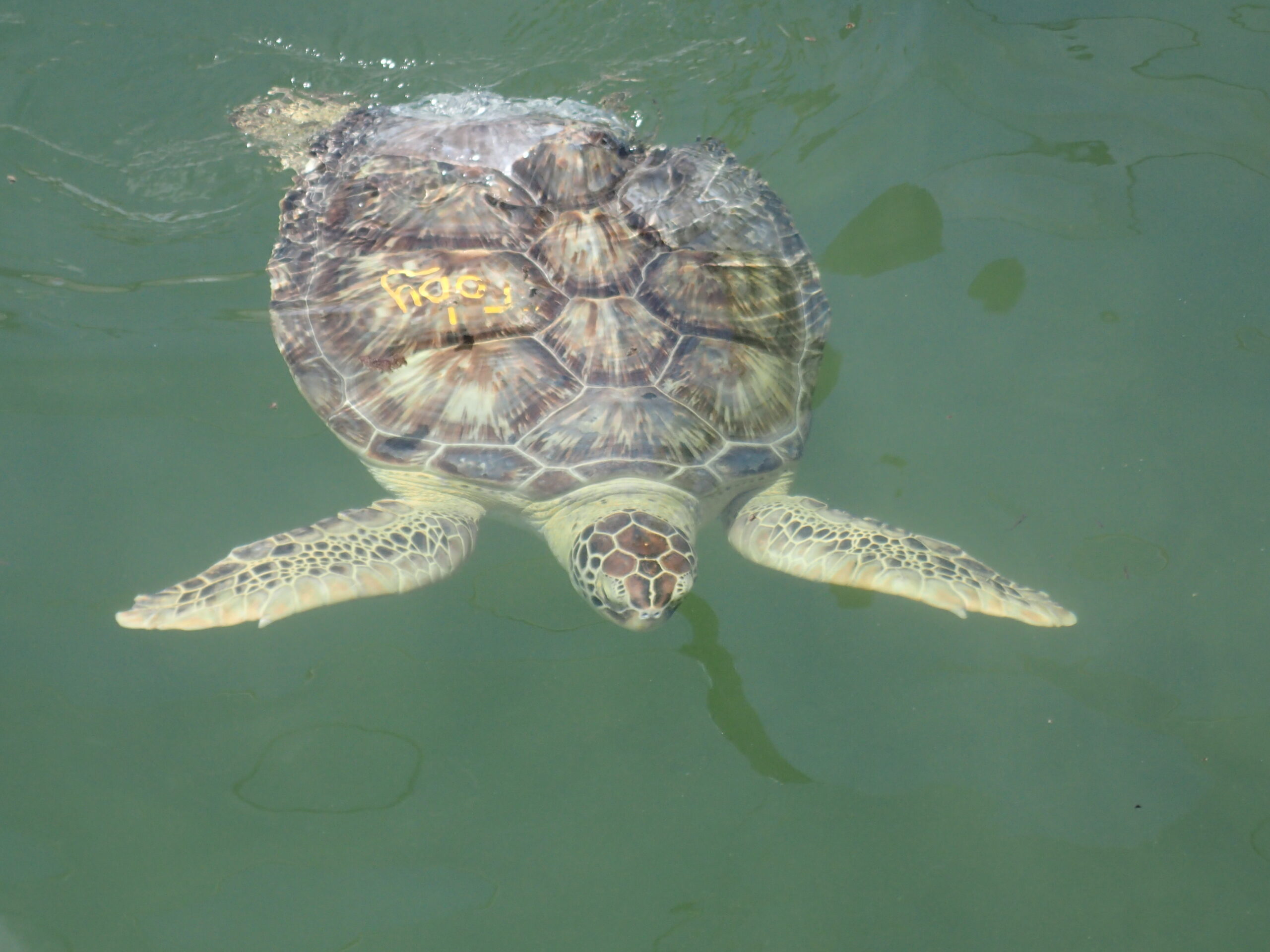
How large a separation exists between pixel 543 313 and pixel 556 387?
13.8 inches

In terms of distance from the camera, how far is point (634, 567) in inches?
141

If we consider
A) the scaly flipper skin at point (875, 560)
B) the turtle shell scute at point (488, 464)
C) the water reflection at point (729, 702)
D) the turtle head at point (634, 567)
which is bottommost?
the water reflection at point (729, 702)

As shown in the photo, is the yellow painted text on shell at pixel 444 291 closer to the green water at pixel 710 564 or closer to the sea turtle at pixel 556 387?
the sea turtle at pixel 556 387

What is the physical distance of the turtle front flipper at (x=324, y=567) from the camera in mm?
A: 3502

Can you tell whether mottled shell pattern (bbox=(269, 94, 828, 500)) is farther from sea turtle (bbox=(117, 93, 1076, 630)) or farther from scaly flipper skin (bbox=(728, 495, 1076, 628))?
scaly flipper skin (bbox=(728, 495, 1076, 628))

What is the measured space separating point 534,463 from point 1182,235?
13.6 ft

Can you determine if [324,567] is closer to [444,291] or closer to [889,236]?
[444,291]

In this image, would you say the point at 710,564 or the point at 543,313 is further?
the point at 710,564

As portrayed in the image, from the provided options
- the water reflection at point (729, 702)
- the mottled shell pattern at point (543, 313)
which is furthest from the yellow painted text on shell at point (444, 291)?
the water reflection at point (729, 702)

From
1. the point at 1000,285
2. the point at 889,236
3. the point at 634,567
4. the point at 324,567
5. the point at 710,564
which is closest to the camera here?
the point at 634,567

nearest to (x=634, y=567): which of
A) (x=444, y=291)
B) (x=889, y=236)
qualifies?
(x=444, y=291)

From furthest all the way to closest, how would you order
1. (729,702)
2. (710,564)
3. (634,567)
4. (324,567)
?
(710,564)
(729,702)
(324,567)
(634,567)

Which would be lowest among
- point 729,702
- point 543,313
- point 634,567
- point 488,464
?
point 729,702

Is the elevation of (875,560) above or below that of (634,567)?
below
